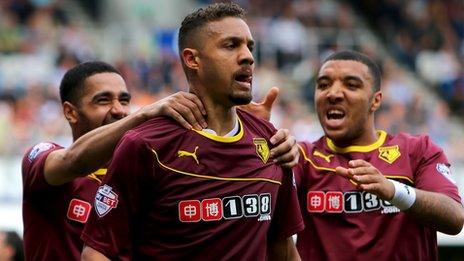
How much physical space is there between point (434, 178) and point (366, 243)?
578 mm

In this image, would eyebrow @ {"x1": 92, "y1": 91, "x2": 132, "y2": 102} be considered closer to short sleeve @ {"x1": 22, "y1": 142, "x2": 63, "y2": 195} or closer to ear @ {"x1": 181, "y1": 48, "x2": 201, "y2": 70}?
short sleeve @ {"x1": 22, "y1": 142, "x2": 63, "y2": 195}

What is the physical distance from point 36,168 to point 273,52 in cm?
1328

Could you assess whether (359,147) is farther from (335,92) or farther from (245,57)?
(245,57)

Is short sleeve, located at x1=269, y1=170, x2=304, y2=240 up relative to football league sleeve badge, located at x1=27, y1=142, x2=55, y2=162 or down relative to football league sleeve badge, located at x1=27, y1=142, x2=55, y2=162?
down

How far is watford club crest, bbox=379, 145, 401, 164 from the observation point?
24.0 feet

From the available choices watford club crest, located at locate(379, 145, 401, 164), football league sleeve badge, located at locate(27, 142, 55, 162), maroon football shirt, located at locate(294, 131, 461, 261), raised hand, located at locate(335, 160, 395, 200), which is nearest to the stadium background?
football league sleeve badge, located at locate(27, 142, 55, 162)

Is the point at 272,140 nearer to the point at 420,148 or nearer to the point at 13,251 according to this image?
the point at 420,148

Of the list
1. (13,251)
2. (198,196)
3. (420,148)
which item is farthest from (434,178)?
(13,251)

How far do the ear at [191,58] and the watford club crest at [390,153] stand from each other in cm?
188

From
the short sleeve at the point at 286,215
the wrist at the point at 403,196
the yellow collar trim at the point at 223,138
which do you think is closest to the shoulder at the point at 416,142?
the wrist at the point at 403,196

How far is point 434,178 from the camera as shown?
23.1ft

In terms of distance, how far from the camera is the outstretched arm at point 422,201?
20.2 ft

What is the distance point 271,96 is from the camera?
6695 mm

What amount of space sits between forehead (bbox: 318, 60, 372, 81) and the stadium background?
673 centimetres
